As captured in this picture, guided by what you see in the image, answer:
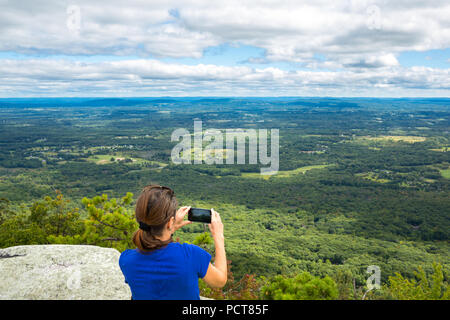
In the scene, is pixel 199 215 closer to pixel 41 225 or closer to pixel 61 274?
pixel 61 274

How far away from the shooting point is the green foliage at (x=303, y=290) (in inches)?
263

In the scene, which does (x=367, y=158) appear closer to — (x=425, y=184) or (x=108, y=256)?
(x=425, y=184)

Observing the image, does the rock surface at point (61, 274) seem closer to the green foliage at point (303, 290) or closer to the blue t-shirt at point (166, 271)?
the green foliage at point (303, 290)

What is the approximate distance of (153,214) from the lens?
3.22 meters

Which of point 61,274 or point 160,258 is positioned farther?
point 61,274

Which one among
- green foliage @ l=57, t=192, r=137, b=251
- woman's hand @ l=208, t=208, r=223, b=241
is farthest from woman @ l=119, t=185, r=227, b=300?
green foliage @ l=57, t=192, r=137, b=251

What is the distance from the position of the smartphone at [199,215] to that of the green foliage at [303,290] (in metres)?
3.82

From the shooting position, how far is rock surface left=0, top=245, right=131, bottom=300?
6.61 meters

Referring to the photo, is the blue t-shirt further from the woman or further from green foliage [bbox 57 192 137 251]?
green foliage [bbox 57 192 137 251]

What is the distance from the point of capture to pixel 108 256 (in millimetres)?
8039

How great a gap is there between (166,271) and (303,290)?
4.51 meters

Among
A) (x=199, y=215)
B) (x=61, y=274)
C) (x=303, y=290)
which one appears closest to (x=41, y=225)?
(x=61, y=274)

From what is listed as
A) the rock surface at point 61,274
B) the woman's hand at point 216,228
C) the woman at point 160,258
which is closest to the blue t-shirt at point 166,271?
the woman at point 160,258
